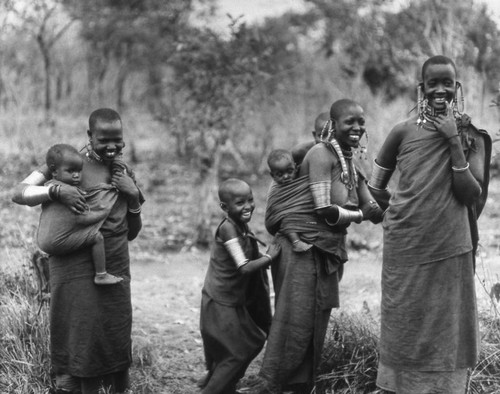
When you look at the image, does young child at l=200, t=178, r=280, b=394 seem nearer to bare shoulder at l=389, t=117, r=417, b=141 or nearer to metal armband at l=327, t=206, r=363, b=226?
metal armband at l=327, t=206, r=363, b=226

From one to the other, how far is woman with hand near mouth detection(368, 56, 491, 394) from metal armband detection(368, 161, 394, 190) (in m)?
0.30

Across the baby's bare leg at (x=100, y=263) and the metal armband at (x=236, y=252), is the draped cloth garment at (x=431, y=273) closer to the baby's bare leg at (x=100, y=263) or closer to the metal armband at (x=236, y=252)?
the metal armband at (x=236, y=252)

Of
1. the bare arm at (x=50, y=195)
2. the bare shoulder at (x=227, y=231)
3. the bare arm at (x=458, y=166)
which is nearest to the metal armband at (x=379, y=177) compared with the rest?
the bare arm at (x=458, y=166)

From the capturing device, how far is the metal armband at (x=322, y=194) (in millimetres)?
4031

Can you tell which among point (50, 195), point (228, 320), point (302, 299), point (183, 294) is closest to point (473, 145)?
point (302, 299)

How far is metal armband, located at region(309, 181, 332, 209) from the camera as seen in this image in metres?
4.03

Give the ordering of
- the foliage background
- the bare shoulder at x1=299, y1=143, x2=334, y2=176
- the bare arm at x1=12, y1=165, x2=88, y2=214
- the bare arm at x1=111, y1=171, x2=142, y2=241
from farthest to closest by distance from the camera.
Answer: the foliage background → the bare shoulder at x1=299, y1=143, x2=334, y2=176 → the bare arm at x1=111, y1=171, x2=142, y2=241 → the bare arm at x1=12, y1=165, x2=88, y2=214

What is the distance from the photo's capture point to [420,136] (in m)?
3.47

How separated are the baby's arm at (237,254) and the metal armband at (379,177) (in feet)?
2.47

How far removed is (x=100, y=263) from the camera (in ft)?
12.8

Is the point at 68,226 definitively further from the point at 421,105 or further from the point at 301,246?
the point at 421,105

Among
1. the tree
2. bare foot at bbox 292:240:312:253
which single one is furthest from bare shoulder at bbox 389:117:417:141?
the tree

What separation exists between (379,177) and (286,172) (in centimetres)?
60

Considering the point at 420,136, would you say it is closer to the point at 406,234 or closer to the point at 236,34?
the point at 406,234
